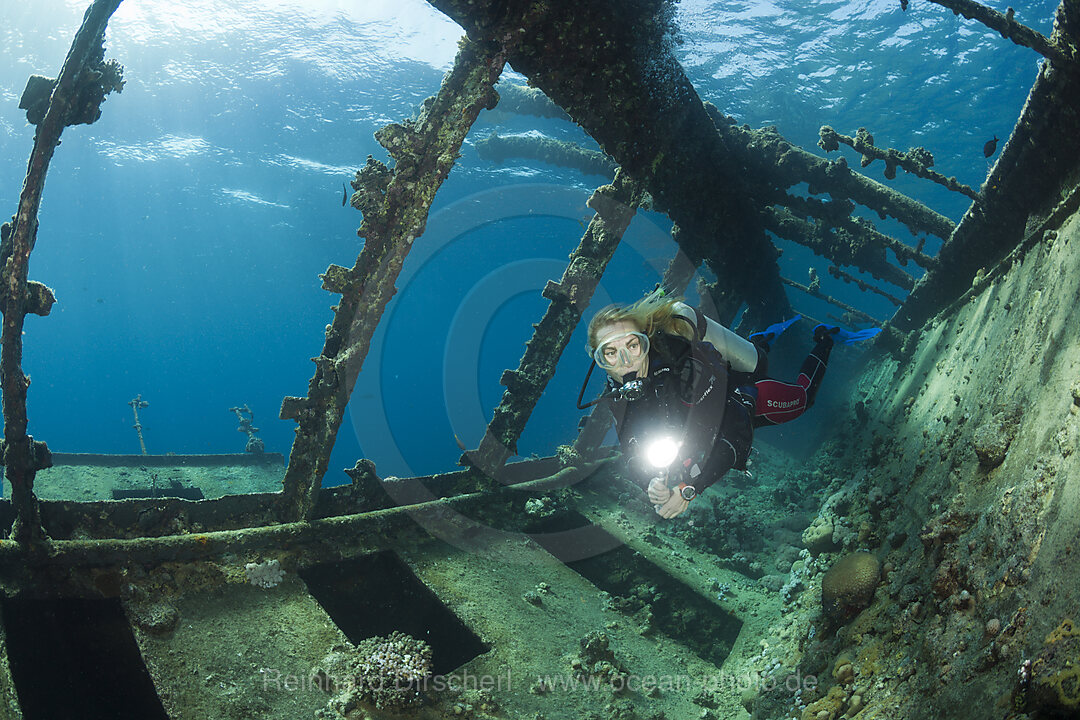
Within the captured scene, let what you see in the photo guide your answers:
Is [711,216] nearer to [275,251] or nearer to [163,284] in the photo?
[275,251]

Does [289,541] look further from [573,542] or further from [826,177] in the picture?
[826,177]

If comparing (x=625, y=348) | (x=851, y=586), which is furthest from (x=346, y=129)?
(x=851, y=586)

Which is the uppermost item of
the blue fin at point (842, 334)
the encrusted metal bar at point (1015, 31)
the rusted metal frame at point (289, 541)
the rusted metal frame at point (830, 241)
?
the encrusted metal bar at point (1015, 31)

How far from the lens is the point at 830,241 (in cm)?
908

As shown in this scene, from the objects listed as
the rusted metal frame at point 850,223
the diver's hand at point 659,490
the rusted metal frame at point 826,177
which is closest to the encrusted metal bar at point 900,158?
the rusted metal frame at point 826,177

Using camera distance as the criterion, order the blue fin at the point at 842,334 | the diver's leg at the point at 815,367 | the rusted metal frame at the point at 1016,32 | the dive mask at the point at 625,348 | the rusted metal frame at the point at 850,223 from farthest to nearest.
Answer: the rusted metal frame at the point at 850,223 → the blue fin at the point at 842,334 → the diver's leg at the point at 815,367 → the rusted metal frame at the point at 1016,32 → the dive mask at the point at 625,348

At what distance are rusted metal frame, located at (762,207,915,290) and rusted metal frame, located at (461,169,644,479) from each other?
3.82 meters

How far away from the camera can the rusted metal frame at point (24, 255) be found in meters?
3.62

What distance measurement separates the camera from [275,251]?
64250mm

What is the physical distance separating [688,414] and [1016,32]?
4104 millimetres

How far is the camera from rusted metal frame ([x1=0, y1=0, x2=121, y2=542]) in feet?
11.9

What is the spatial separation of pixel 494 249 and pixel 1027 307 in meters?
56.7

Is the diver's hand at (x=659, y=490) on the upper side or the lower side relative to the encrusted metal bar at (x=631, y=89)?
lower

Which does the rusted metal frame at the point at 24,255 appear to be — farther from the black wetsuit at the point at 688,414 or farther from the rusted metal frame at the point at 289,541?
the black wetsuit at the point at 688,414
